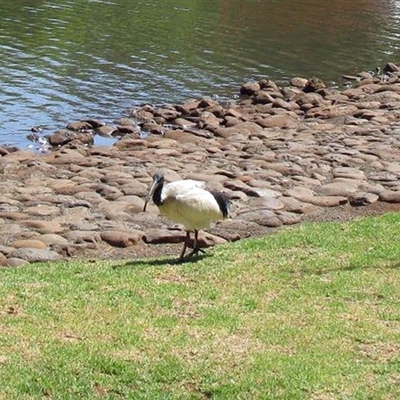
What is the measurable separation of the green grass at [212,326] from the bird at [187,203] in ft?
1.51

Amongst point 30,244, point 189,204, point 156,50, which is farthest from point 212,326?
point 156,50

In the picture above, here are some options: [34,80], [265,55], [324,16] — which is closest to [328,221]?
[34,80]

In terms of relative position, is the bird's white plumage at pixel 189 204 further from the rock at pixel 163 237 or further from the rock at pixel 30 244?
the rock at pixel 30 244

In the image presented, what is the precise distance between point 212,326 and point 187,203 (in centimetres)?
242

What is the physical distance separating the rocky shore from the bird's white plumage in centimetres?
138

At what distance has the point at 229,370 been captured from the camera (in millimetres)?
6789

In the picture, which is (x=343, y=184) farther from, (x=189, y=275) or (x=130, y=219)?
(x=189, y=275)

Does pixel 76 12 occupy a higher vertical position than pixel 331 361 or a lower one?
lower

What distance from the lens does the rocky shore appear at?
11969mm

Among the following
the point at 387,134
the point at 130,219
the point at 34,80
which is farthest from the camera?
the point at 34,80

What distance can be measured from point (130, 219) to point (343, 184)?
367 centimetres

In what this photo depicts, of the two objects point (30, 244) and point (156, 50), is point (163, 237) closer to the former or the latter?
point (30, 244)

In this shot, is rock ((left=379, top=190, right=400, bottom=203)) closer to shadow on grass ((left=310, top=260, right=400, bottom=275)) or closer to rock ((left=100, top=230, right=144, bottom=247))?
rock ((left=100, top=230, right=144, bottom=247))

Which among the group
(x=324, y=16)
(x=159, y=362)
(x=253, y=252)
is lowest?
(x=324, y=16)
